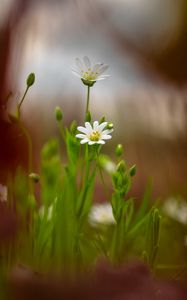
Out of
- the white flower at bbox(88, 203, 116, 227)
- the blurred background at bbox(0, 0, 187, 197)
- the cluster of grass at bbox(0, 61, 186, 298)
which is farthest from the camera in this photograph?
the blurred background at bbox(0, 0, 187, 197)

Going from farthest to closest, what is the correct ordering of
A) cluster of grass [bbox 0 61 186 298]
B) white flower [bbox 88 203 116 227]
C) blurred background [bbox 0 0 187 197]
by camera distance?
1. blurred background [bbox 0 0 187 197]
2. white flower [bbox 88 203 116 227]
3. cluster of grass [bbox 0 61 186 298]

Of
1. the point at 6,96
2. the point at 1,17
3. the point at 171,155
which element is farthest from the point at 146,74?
the point at 6,96

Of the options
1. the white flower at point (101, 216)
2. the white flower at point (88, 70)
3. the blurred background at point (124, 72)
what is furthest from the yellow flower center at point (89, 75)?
the blurred background at point (124, 72)

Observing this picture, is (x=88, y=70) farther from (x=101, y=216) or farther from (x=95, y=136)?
(x=101, y=216)

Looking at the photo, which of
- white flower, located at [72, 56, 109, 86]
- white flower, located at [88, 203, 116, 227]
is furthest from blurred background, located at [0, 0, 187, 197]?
white flower, located at [72, 56, 109, 86]

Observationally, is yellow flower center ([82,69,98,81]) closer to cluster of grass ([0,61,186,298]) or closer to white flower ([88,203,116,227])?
cluster of grass ([0,61,186,298])

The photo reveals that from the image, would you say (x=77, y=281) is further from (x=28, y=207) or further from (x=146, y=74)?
(x=146, y=74)

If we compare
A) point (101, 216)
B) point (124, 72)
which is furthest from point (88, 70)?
point (124, 72)
